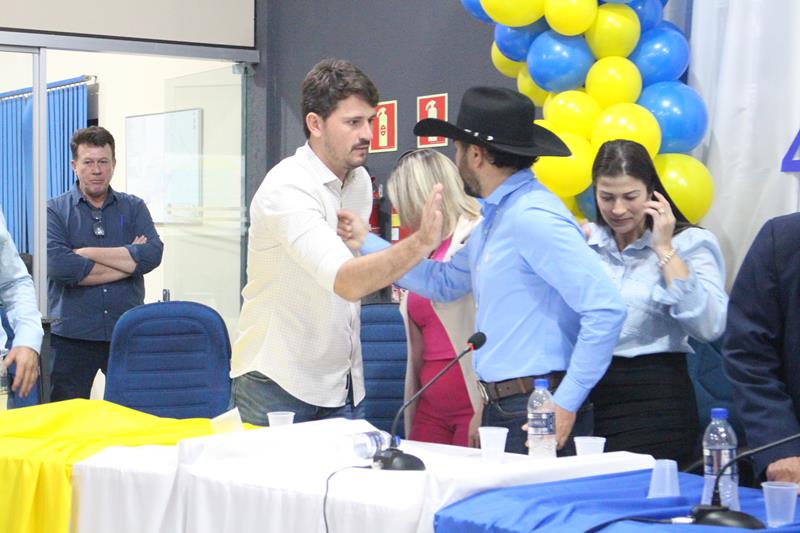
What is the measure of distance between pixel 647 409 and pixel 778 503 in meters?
1.27

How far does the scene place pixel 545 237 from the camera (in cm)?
288

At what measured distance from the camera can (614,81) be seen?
3.72 m

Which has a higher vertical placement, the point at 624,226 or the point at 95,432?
the point at 624,226

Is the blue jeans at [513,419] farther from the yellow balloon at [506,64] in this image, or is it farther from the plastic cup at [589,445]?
the yellow balloon at [506,64]

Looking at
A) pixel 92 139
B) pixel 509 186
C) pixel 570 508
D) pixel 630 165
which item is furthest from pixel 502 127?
pixel 92 139

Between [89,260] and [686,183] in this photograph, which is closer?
[686,183]

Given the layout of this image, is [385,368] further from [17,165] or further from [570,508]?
[17,165]

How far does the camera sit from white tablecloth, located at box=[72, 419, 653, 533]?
7.29 ft

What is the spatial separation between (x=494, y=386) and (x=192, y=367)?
71.5 inches

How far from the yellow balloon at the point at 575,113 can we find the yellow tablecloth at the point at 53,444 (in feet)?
4.96

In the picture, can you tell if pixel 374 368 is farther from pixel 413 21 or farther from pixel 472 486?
pixel 413 21

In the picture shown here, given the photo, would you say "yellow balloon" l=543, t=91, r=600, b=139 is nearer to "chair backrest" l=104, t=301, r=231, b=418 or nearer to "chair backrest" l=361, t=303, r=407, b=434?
"chair backrest" l=361, t=303, r=407, b=434

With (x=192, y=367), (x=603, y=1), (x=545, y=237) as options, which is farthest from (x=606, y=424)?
(x=192, y=367)

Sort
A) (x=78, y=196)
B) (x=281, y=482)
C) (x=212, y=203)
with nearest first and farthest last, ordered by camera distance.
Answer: (x=281, y=482) → (x=78, y=196) → (x=212, y=203)
